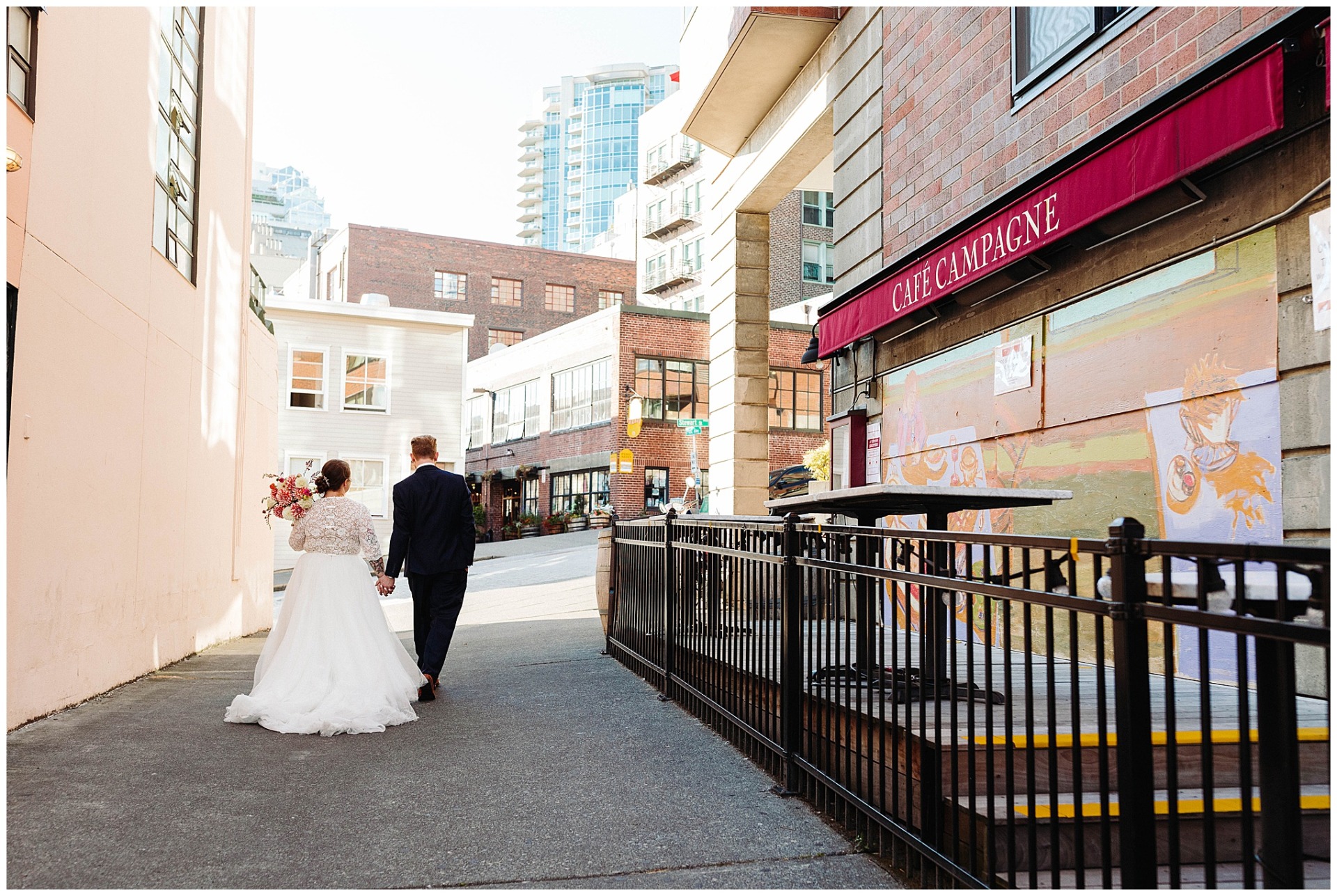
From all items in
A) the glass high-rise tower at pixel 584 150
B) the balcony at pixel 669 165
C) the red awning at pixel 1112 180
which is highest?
the glass high-rise tower at pixel 584 150

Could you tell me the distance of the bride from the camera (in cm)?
636

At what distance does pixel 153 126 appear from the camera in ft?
28.7

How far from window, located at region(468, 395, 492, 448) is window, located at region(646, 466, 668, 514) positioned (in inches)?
540

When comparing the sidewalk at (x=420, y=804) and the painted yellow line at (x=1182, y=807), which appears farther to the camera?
the sidewalk at (x=420, y=804)

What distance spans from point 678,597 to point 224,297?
25.3ft

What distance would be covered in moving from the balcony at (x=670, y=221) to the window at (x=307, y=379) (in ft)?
93.7

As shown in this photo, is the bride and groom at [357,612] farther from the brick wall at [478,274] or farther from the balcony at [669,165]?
the brick wall at [478,274]

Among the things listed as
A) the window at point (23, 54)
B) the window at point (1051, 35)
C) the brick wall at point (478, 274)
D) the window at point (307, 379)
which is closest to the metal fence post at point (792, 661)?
the window at point (1051, 35)

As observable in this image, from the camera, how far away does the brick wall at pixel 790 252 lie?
4531 centimetres

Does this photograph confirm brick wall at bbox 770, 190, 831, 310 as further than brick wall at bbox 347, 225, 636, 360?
No

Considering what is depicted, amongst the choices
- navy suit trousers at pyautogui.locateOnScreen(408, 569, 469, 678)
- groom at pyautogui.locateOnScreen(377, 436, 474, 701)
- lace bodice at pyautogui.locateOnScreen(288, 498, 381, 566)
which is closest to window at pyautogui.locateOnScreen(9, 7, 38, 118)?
lace bodice at pyautogui.locateOnScreen(288, 498, 381, 566)

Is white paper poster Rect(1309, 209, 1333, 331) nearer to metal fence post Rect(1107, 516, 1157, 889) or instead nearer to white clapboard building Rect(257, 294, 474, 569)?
metal fence post Rect(1107, 516, 1157, 889)

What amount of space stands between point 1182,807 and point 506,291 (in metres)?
58.3

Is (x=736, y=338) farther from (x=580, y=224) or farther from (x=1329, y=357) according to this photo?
(x=580, y=224)
